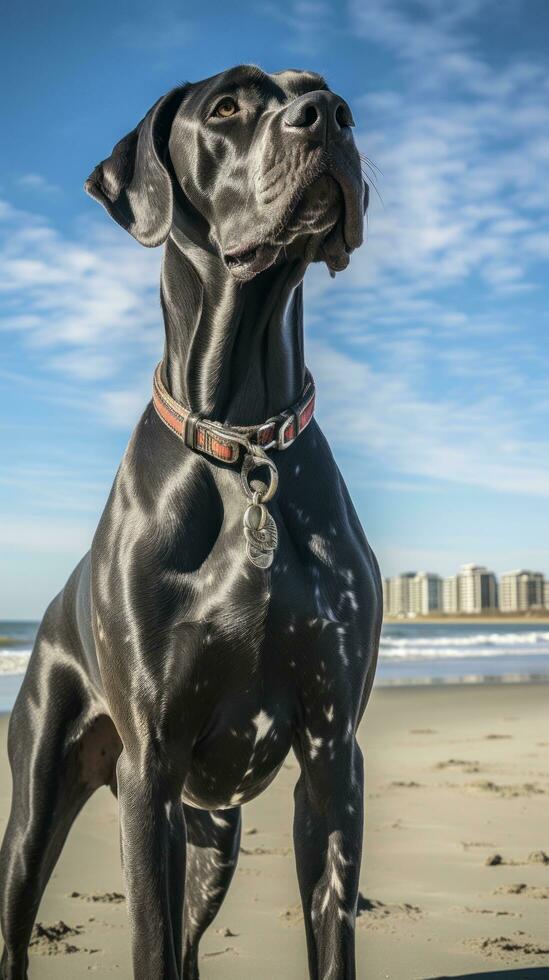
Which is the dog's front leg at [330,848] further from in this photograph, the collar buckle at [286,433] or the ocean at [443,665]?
the ocean at [443,665]

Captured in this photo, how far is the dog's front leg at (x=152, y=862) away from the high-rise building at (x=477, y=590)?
73995mm

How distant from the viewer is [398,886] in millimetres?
4500

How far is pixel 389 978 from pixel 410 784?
3.04 meters

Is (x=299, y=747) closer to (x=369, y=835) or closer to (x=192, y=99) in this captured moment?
(x=192, y=99)

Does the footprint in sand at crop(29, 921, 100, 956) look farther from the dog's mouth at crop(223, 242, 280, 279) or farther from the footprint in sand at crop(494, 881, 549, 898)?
the dog's mouth at crop(223, 242, 280, 279)

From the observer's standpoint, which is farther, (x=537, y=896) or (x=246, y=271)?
(x=537, y=896)

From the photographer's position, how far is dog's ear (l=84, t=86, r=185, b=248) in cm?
259

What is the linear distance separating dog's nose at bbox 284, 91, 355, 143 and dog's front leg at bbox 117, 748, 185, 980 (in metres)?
1.40

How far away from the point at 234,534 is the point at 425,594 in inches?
3041

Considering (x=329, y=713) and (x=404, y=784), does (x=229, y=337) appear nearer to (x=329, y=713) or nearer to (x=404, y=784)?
(x=329, y=713)

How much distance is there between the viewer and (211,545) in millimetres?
2541

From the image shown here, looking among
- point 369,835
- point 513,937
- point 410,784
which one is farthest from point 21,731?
point 410,784

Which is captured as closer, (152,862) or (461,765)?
(152,862)

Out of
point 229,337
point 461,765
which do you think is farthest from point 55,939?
point 461,765
